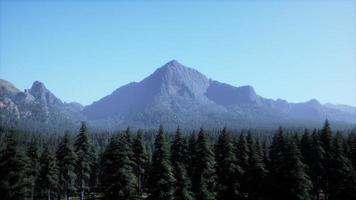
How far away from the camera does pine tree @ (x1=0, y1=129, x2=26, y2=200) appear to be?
43469mm

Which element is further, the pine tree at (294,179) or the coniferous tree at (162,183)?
the pine tree at (294,179)

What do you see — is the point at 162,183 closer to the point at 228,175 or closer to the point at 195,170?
the point at 195,170

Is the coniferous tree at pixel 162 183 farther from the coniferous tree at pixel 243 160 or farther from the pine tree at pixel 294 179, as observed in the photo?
the pine tree at pixel 294 179

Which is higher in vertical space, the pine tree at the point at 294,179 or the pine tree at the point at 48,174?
the pine tree at the point at 294,179

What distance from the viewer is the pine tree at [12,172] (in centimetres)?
4347

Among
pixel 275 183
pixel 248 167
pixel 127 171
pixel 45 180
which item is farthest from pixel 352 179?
pixel 45 180

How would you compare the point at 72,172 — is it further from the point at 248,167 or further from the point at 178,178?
the point at 248,167

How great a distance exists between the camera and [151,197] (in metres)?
43.8

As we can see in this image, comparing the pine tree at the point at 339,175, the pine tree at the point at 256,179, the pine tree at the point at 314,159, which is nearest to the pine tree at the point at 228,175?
the pine tree at the point at 256,179

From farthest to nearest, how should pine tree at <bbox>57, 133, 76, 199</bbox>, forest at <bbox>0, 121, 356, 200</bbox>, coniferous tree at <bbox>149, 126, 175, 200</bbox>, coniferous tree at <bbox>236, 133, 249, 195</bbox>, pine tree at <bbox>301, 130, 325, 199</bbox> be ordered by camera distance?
pine tree at <bbox>301, 130, 325, 199</bbox>, pine tree at <bbox>57, 133, 76, 199</bbox>, coniferous tree at <bbox>236, 133, 249, 195</bbox>, forest at <bbox>0, 121, 356, 200</bbox>, coniferous tree at <bbox>149, 126, 175, 200</bbox>

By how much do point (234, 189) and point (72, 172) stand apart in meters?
27.6

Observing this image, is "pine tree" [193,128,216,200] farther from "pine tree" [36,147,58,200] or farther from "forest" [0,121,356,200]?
"pine tree" [36,147,58,200]

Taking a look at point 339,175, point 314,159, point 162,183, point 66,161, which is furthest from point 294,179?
point 66,161

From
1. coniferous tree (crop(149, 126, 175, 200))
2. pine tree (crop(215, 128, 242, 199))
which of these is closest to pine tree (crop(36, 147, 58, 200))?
coniferous tree (crop(149, 126, 175, 200))
